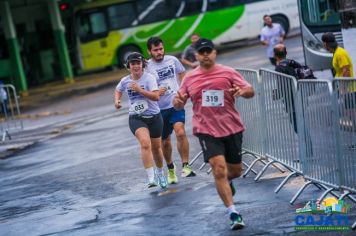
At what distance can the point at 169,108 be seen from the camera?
11797mm

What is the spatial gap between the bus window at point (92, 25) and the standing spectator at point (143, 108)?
26.2 m

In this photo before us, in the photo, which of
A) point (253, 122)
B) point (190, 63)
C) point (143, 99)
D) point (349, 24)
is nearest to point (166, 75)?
point (143, 99)

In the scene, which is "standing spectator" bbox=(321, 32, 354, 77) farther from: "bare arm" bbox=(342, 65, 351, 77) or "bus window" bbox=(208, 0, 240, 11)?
"bus window" bbox=(208, 0, 240, 11)

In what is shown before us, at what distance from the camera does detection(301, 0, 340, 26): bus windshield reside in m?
19.8

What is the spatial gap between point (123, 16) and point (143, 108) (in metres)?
26.3

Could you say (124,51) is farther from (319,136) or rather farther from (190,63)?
(319,136)

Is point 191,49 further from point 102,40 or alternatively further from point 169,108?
point 102,40

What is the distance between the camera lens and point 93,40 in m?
37.1

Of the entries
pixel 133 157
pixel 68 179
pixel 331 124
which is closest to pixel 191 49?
pixel 133 157

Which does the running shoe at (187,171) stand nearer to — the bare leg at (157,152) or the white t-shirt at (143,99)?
the bare leg at (157,152)

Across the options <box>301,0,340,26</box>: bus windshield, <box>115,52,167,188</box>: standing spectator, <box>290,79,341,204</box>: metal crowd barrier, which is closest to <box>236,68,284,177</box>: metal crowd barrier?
<box>115,52,167,188</box>: standing spectator

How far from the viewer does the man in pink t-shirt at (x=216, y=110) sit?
8.41 metres

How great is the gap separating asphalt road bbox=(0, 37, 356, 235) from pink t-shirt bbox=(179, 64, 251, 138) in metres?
0.98

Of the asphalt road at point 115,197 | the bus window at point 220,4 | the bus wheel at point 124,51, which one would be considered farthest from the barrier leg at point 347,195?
the bus wheel at point 124,51
